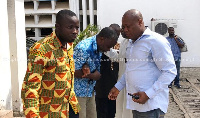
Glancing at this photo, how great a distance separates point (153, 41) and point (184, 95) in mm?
4926

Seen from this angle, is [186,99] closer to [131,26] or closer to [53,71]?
[131,26]

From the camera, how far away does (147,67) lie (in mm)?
2525

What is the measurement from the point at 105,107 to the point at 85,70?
1.18 meters

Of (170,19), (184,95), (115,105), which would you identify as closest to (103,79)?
(115,105)

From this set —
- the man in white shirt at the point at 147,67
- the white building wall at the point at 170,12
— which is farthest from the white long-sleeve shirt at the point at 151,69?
the white building wall at the point at 170,12

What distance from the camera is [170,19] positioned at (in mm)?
10188

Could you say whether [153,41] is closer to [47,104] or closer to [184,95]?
[47,104]

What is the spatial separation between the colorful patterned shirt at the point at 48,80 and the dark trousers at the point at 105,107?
60.5 inches

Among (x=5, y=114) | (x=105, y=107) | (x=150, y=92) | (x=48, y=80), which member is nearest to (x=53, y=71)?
(x=48, y=80)

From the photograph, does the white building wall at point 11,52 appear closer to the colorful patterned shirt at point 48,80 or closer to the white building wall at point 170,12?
the colorful patterned shirt at point 48,80

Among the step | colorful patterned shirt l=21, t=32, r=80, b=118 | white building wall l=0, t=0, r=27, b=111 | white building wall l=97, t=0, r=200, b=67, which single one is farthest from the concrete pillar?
white building wall l=97, t=0, r=200, b=67

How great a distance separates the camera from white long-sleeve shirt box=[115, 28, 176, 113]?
2.44 meters

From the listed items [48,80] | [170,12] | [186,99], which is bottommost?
[186,99]

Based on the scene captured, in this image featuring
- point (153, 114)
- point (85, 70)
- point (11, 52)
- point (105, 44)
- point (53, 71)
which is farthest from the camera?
point (11, 52)
